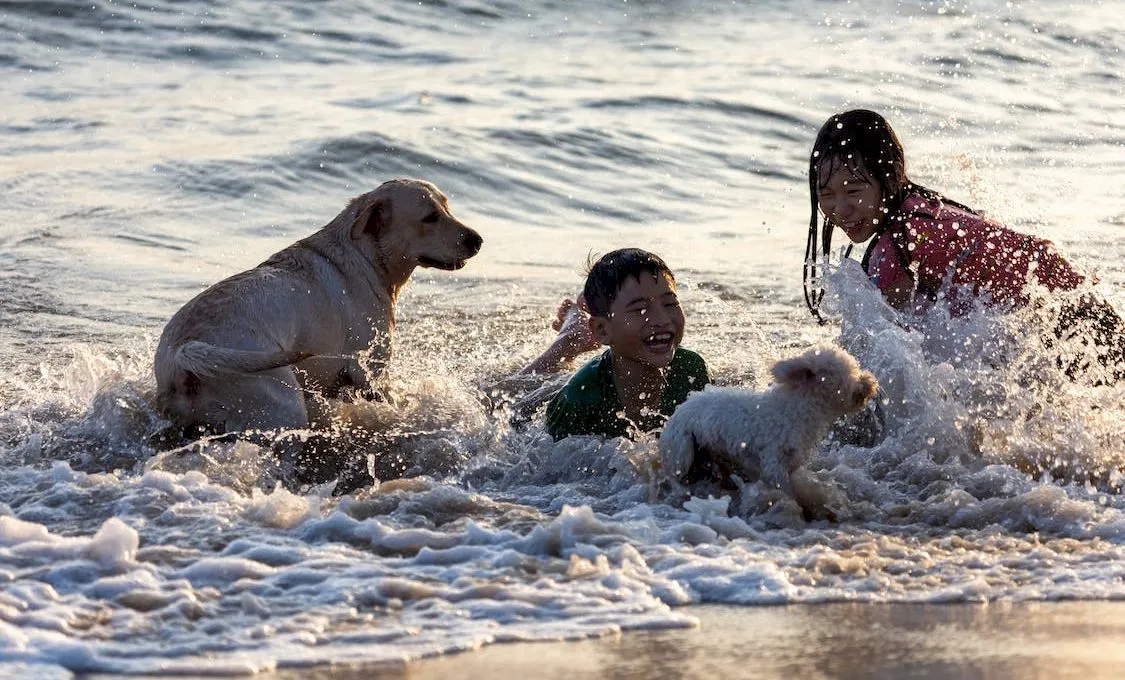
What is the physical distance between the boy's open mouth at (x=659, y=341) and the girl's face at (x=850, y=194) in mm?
1374

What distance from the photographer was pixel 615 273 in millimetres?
6246

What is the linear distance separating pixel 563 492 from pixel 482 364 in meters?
2.99

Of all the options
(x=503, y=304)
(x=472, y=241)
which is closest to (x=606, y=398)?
(x=472, y=241)

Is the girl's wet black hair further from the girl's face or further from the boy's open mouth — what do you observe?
the boy's open mouth

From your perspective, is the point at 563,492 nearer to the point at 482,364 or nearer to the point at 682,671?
the point at 682,671

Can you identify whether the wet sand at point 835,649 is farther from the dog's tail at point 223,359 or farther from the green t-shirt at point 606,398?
the dog's tail at point 223,359

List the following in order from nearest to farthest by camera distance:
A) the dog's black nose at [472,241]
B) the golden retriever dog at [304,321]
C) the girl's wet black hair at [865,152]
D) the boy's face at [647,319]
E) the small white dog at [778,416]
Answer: the small white dog at [778,416] → the boy's face at [647,319] → the golden retriever dog at [304,321] → the girl's wet black hair at [865,152] → the dog's black nose at [472,241]

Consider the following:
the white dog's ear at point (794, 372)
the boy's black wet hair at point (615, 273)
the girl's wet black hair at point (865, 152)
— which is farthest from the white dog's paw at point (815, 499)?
the girl's wet black hair at point (865, 152)

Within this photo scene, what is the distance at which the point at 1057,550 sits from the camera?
5082 mm

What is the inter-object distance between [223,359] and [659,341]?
1784 mm

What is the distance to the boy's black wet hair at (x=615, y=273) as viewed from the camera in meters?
6.22

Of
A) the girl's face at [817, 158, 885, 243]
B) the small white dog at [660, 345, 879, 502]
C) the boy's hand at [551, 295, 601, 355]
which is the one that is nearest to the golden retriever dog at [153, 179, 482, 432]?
the boy's hand at [551, 295, 601, 355]

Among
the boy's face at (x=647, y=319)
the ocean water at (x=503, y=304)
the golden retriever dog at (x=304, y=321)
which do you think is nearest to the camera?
the ocean water at (x=503, y=304)

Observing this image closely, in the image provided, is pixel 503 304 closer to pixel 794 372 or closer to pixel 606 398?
pixel 606 398
